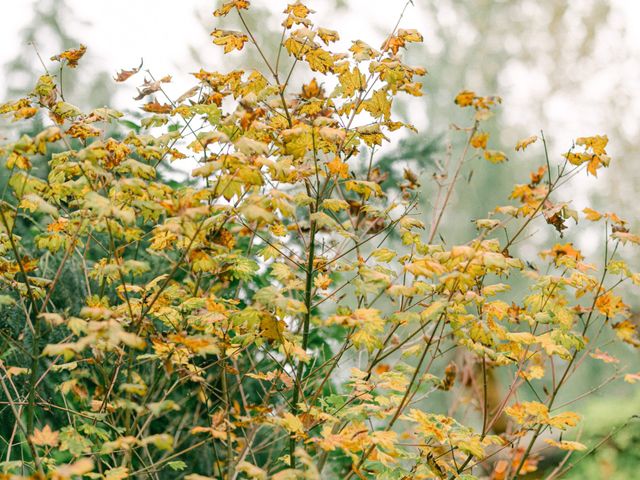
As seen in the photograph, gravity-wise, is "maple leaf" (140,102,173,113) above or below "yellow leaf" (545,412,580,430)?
above

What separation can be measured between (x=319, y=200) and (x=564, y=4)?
12333 mm

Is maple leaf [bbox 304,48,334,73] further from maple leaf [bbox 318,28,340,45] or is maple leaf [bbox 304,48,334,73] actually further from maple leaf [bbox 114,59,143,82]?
maple leaf [bbox 114,59,143,82]

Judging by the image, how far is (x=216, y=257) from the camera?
2.45m

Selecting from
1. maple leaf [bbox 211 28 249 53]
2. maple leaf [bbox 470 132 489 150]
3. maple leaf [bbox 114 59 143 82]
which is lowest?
maple leaf [bbox 114 59 143 82]

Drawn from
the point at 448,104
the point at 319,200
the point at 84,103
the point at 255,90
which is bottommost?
the point at 319,200

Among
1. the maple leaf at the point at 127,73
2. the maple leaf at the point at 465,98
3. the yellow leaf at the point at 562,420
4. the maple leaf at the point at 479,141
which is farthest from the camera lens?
the maple leaf at the point at 479,141

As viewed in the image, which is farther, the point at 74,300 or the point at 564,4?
the point at 564,4

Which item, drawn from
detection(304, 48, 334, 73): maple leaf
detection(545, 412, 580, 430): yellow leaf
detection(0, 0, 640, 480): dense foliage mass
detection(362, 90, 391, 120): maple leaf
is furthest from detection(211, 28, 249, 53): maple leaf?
detection(545, 412, 580, 430): yellow leaf

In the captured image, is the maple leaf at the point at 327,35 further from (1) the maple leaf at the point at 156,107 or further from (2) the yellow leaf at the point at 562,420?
(2) the yellow leaf at the point at 562,420

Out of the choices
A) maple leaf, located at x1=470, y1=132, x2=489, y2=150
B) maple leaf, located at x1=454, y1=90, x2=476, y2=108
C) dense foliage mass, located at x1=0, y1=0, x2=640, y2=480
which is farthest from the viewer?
maple leaf, located at x1=470, y1=132, x2=489, y2=150

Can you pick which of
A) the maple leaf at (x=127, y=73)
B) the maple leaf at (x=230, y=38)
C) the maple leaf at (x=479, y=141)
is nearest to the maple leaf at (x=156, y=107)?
the maple leaf at (x=127, y=73)

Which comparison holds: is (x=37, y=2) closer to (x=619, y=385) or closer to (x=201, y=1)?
(x=201, y=1)

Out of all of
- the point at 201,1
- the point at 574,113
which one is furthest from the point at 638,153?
the point at 201,1

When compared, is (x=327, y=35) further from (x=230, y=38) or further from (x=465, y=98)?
(x=465, y=98)
